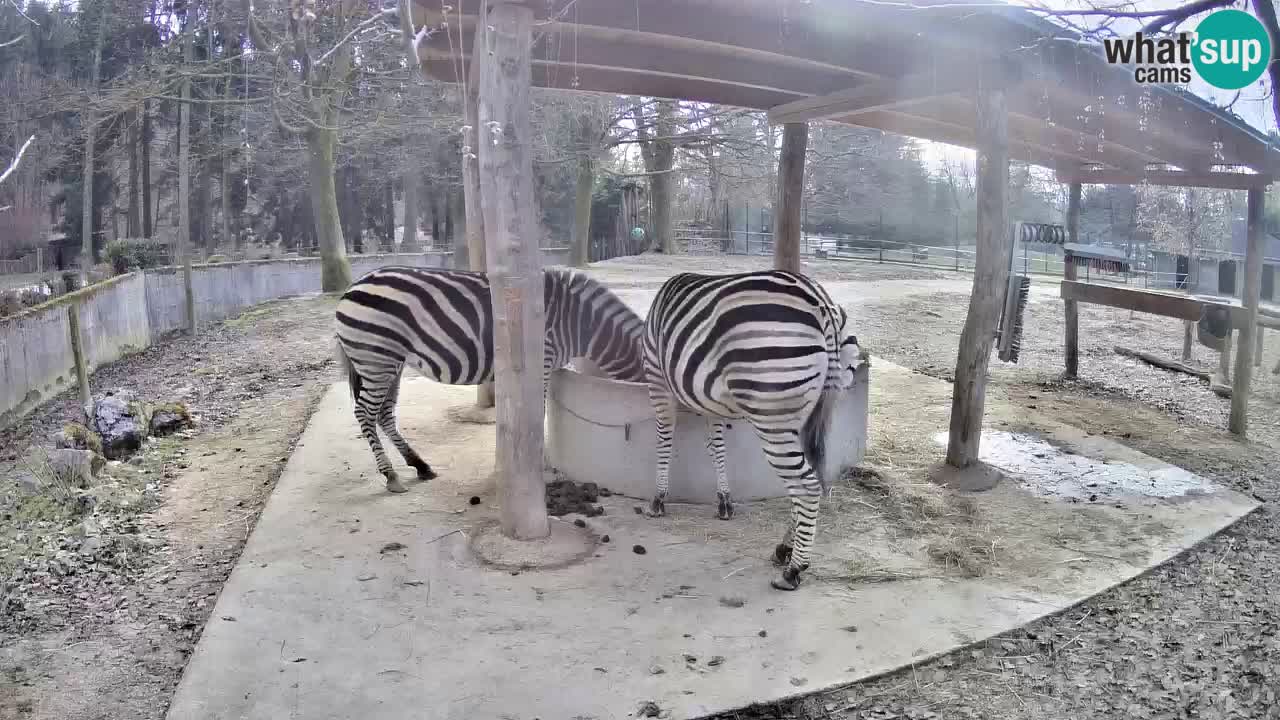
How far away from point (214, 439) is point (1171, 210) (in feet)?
60.1

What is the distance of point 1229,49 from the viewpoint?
17.7 ft

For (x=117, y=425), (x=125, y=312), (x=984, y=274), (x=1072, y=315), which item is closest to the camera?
(x=984, y=274)

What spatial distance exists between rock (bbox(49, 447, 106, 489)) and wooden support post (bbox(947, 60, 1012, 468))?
6405mm

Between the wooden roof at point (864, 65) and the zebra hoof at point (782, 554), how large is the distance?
311 centimetres

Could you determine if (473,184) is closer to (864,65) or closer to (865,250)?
(864,65)

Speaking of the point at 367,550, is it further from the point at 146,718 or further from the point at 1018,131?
the point at 1018,131

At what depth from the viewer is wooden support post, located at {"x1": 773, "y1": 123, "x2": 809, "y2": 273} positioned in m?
7.84

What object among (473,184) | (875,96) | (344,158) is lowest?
(473,184)

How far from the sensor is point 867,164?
25359 mm

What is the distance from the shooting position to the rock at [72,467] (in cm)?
596

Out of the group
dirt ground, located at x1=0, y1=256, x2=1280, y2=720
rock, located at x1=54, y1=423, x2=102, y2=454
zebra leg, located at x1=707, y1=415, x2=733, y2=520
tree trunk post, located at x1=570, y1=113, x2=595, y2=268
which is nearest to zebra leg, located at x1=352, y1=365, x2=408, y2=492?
dirt ground, located at x1=0, y1=256, x2=1280, y2=720

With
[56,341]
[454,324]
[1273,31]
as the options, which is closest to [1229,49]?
[1273,31]

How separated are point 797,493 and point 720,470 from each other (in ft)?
3.45

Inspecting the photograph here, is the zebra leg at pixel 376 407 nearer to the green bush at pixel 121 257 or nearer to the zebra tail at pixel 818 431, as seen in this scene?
the zebra tail at pixel 818 431
